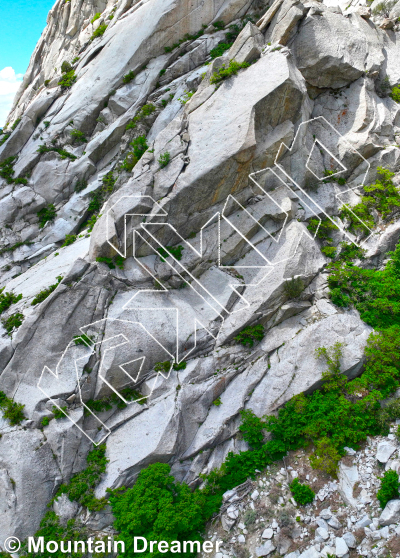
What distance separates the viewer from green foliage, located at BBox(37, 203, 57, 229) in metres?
21.7

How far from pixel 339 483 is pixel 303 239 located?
9.73m

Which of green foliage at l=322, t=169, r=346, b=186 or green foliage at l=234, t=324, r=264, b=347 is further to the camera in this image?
green foliage at l=322, t=169, r=346, b=186

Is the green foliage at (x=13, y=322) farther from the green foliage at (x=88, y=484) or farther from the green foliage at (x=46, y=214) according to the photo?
the green foliage at (x=46, y=214)

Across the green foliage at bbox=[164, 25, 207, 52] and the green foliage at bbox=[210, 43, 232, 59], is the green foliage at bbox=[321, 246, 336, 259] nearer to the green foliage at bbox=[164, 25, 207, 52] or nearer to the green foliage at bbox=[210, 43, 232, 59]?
the green foliage at bbox=[210, 43, 232, 59]

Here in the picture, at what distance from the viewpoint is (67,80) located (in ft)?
83.4

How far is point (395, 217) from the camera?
16.4 meters

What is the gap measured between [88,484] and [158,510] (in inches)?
118

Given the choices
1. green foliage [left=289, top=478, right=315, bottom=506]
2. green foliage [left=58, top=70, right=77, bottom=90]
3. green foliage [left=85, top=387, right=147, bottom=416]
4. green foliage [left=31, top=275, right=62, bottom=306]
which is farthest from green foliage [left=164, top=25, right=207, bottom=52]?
green foliage [left=289, top=478, right=315, bottom=506]

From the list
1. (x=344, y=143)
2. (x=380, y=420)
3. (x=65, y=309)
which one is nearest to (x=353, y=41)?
(x=344, y=143)

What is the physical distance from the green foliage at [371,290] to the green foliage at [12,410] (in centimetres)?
1372

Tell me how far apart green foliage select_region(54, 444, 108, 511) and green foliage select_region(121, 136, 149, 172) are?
14.6m

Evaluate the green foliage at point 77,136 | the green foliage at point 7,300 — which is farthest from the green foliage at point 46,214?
the green foliage at point 7,300
